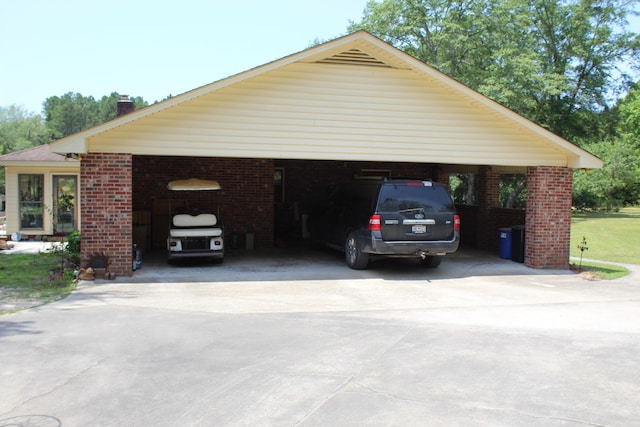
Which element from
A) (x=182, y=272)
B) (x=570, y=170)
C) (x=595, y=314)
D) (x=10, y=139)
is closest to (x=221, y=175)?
(x=182, y=272)

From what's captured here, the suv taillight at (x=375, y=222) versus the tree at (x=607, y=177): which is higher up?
the tree at (x=607, y=177)

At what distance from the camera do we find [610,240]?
23234mm

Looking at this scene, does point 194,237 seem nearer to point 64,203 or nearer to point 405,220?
A: point 405,220

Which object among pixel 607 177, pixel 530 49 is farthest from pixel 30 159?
pixel 607 177

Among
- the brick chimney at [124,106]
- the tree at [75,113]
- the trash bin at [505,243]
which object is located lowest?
the trash bin at [505,243]

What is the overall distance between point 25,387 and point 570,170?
12623 mm

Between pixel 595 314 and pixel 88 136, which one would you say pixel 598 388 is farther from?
pixel 88 136

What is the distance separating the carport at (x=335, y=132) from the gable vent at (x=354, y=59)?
2 centimetres

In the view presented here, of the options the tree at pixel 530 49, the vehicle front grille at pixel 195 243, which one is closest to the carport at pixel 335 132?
the vehicle front grille at pixel 195 243

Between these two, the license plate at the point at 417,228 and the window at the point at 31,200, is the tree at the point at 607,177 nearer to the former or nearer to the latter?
the license plate at the point at 417,228

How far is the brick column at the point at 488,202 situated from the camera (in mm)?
17891

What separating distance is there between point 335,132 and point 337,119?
281mm

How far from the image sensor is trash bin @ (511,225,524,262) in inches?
587

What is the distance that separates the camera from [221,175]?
1722cm
